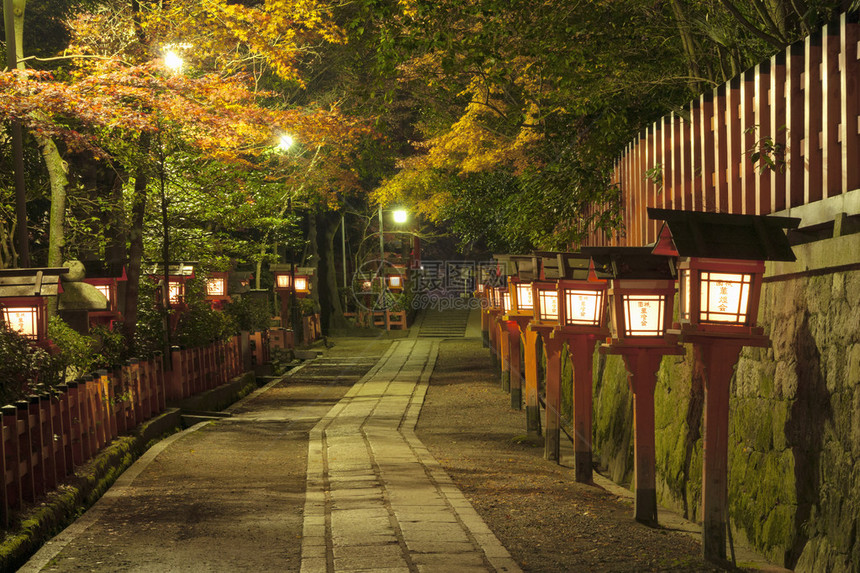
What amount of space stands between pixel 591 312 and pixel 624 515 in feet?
10.9

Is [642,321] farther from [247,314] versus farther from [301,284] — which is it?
[301,284]

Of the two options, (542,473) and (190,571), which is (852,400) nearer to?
(190,571)

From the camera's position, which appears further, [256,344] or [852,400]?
[256,344]

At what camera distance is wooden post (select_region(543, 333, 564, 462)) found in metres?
14.0

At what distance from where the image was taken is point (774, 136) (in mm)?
8547

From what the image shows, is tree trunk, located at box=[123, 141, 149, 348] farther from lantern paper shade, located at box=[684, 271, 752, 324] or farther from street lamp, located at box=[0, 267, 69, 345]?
lantern paper shade, located at box=[684, 271, 752, 324]

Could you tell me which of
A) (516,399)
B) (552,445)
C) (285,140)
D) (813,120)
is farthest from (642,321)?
(285,140)

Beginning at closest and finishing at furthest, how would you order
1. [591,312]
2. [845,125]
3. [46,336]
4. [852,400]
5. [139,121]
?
[852,400]
[845,125]
[591,312]
[46,336]
[139,121]

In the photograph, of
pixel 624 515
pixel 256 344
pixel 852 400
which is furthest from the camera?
pixel 256 344

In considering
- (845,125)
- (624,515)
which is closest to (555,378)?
(624,515)

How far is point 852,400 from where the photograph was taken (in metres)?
6.38

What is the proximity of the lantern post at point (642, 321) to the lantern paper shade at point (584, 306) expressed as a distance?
296cm

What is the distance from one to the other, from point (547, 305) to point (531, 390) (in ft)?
8.34

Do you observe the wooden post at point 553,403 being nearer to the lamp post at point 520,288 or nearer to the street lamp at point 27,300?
the lamp post at point 520,288
